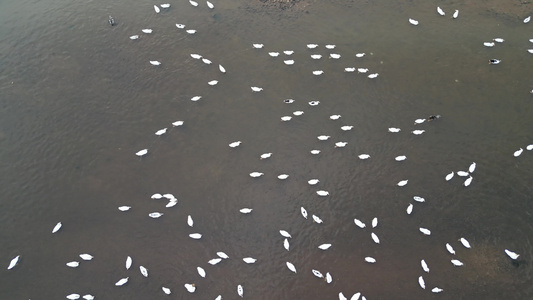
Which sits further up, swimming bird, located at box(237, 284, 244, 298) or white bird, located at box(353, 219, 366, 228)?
white bird, located at box(353, 219, 366, 228)

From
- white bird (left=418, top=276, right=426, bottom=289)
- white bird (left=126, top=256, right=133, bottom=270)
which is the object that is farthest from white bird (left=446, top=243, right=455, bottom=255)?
Answer: white bird (left=126, top=256, right=133, bottom=270)

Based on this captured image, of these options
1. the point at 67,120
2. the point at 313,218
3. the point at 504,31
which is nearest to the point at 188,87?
the point at 67,120

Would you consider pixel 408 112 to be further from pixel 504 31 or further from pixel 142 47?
pixel 142 47

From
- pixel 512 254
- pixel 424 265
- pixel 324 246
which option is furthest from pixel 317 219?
pixel 512 254

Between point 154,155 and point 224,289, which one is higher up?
point 154,155

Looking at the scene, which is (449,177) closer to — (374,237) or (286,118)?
(374,237)

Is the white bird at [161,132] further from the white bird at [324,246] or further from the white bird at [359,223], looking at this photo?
the white bird at [359,223]

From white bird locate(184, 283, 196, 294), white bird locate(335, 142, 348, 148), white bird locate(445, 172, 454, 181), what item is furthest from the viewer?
white bird locate(335, 142, 348, 148)

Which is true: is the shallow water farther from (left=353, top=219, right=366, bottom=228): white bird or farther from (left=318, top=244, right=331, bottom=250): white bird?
(left=353, top=219, right=366, bottom=228): white bird
